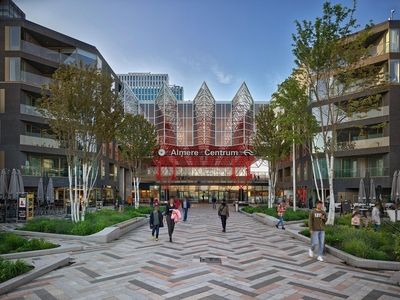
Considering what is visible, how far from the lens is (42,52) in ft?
104

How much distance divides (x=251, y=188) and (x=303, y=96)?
41.2 meters

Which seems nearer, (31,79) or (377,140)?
(31,79)

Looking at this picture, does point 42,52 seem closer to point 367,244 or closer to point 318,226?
point 318,226

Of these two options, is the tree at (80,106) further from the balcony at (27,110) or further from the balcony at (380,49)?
the balcony at (380,49)

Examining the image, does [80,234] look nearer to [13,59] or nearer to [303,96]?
[303,96]

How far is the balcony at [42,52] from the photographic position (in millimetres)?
→ 30487

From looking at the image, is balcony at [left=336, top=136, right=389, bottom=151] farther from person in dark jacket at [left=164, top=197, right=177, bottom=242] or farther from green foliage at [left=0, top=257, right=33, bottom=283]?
green foliage at [left=0, top=257, right=33, bottom=283]

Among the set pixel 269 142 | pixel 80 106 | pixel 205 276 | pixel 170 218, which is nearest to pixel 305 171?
pixel 269 142

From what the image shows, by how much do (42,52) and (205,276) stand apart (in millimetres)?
31640

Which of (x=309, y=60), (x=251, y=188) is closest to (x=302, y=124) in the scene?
(x=309, y=60)

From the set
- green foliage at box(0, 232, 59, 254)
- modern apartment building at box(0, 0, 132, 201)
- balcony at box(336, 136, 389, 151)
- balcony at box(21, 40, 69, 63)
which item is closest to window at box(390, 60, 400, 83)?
balcony at box(336, 136, 389, 151)

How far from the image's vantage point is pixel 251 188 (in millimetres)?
57188

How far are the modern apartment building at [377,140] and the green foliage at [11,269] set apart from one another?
2465 centimetres

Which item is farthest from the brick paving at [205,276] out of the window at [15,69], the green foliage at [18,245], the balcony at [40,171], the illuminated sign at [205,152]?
the window at [15,69]
